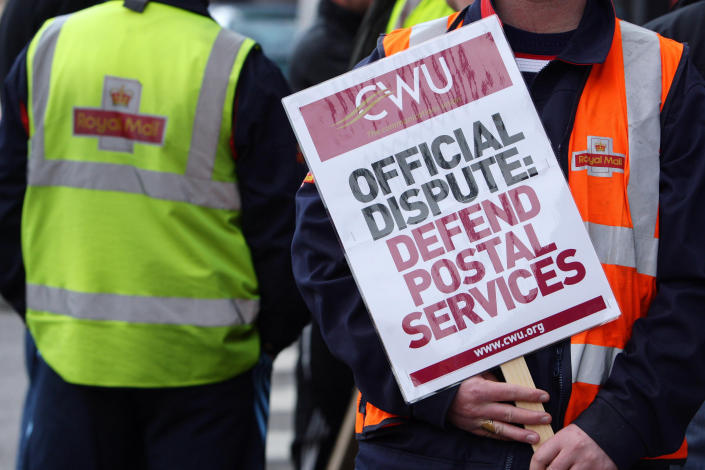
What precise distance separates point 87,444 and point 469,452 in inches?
58.5

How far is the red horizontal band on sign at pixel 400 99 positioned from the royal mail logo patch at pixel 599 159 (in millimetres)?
207

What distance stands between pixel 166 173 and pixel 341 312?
1151 millimetres

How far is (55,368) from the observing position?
3123mm

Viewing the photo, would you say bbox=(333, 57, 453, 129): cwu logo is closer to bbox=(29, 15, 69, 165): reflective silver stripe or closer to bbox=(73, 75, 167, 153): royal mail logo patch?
bbox=(73, 75, 167, 153): royal mail logo patch

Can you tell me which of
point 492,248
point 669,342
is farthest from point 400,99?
point 669,342

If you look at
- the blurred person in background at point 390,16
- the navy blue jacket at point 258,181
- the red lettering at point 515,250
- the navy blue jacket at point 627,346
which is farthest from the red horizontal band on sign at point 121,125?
the red lettering at point 515,250

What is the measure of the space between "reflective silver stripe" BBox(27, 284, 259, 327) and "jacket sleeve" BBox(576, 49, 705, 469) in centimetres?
144

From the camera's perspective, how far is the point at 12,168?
3.26 meters

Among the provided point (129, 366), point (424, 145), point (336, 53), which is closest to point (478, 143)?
point (424, 145)

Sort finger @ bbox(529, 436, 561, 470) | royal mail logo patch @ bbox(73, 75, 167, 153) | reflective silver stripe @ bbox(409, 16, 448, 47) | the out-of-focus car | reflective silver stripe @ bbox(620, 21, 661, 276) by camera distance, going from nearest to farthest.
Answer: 1. finger @ bbox(529, 436, 561, 470)
2. reflective silver stripe @ bbox(620, 21, 661, 276)
3. reflective silver stripe @ bbox(409, 16, 448, 47)
4. royal mail logo patch @ bbox(73, 75, 167, 153)
5. the out-of-focus car

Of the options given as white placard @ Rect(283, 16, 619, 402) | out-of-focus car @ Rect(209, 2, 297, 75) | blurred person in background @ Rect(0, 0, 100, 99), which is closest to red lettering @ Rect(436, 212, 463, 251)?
white placard @ Rect(283, 16, 619, 402)

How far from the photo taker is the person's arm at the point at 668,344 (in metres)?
1.97

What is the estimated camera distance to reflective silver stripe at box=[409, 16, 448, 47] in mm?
2229

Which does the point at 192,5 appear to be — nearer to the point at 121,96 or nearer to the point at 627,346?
the point at 121,96
